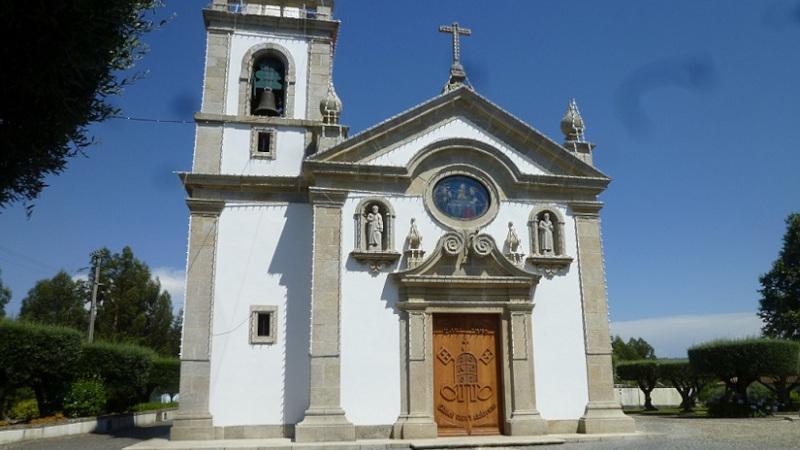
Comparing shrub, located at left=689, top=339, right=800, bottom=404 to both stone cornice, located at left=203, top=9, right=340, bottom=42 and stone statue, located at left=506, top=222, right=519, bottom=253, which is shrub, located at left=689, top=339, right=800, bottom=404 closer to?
stone statue, located at left=506, top=222, right=519, bottom=253

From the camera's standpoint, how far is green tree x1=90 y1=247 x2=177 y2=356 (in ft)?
122

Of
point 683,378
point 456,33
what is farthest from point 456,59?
point 683,378

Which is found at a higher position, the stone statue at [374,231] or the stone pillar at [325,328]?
the stone statue at [374,231]

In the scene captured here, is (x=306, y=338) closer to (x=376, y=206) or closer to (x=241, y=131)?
(x=376, y=206)

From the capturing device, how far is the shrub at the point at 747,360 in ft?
68.8

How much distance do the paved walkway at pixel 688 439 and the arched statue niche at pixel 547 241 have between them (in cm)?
419

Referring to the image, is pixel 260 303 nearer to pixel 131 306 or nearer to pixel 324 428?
pixel 324 428

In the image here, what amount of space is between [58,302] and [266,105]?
33692 millimetres

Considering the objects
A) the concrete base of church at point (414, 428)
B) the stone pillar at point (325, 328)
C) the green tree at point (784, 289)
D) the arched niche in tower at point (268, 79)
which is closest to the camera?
the stone pillar at point (325, 328)

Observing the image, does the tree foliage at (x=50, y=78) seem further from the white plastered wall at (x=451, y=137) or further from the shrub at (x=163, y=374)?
the shrub at (x=163, y=374)

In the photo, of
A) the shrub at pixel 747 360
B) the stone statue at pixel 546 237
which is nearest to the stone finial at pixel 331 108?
the stone statue at pixel 546 237

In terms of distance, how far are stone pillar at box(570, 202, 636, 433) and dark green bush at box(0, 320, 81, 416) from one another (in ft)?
49.6

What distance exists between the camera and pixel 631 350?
173 ft

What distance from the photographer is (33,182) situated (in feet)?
26.1
